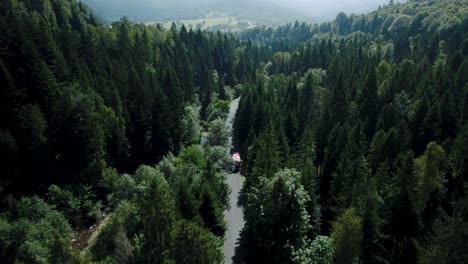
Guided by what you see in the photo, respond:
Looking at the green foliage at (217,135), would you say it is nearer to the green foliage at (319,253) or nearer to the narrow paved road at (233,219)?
the narrow paved road at (233,219)

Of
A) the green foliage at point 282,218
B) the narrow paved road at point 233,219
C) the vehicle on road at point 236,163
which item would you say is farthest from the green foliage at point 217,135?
the green foliage at point 282,218

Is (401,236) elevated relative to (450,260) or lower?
lower

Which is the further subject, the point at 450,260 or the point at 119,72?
the point at 119,72

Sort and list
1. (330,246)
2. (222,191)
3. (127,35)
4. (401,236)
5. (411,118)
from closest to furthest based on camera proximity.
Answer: (330,246), (401,236), (222,191), (411,118), (127,35)

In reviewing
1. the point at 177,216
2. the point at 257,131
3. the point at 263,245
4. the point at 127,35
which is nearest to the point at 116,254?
the point at 177,216

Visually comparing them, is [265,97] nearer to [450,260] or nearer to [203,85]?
[203,85]

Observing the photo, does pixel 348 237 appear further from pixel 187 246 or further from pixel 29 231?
pixel 29 231

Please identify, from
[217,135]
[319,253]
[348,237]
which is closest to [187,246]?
[319,253]
